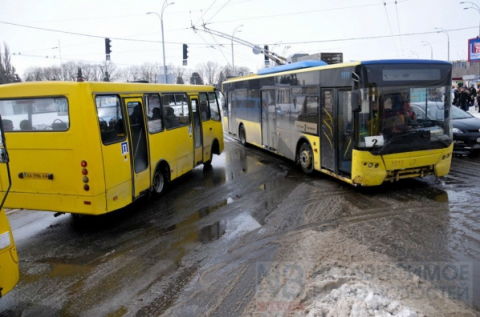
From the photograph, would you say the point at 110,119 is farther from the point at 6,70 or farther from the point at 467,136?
the point at 6,70

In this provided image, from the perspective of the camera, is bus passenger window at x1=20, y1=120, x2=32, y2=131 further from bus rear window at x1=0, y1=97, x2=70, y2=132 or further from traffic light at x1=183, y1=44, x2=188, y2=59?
traffic light at x1=183, y1=44, x2=188, y2=59

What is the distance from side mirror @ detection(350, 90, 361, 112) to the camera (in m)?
8.23

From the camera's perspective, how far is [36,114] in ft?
22.4

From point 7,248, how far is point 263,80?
10902 millimetres

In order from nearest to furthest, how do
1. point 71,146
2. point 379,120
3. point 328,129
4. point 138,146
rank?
point 71,146 < point 138,146 < point 379,120 < point 328,129

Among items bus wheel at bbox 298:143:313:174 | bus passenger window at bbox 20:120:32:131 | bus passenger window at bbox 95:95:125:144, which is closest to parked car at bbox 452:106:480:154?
bus wheel at bbox 298:143:313:174

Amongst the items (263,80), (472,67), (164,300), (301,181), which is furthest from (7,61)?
(472,67)

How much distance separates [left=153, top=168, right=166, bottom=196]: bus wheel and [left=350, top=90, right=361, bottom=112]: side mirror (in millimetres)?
4464

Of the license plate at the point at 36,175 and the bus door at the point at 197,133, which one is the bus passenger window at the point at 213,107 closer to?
the bus door at the point at 197,133

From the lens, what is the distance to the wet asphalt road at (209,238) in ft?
15.8

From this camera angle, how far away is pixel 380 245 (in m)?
6.00

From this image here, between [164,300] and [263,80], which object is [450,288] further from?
[263,80]

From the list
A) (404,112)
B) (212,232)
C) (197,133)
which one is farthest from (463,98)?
(212,232)

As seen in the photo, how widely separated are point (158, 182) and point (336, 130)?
167 inches
